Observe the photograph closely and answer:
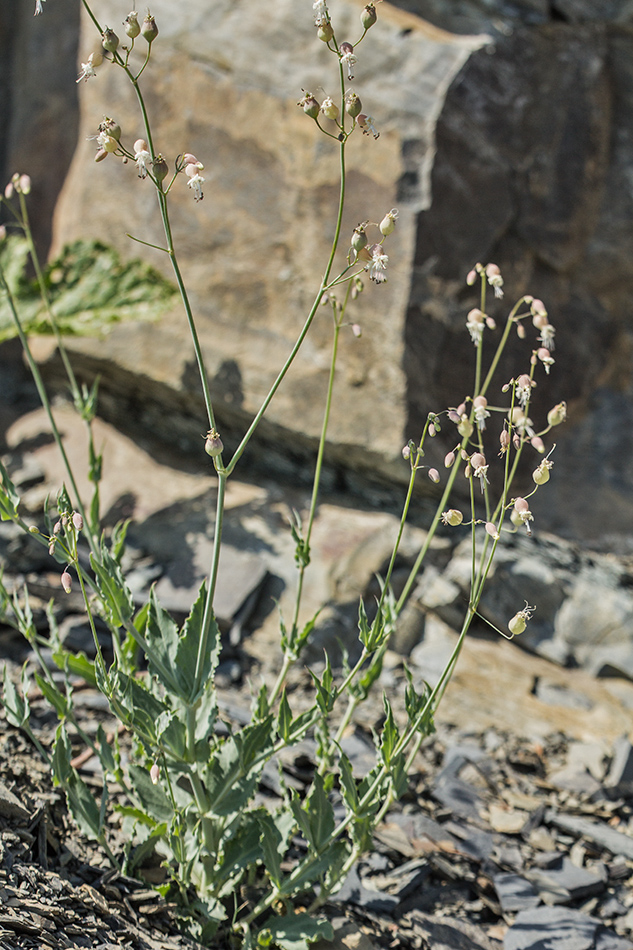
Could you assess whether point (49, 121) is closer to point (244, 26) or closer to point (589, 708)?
point (244, 26)

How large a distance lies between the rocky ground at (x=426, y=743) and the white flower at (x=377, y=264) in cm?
137

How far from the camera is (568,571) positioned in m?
3.66

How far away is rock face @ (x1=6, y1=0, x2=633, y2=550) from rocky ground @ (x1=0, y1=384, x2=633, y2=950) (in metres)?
0.36

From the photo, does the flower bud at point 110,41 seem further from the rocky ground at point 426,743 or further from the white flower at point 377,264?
the rocky ground at point 426,743

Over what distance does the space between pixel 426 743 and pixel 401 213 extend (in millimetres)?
2160

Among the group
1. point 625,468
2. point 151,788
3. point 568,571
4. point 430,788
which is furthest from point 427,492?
point 151,788

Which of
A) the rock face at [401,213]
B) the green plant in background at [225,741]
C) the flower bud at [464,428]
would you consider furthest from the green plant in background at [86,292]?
the flower bud at [464,428]

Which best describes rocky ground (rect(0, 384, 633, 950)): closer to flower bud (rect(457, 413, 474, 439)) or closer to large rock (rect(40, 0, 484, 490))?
large rock (rect(40, 0, 484, 490))

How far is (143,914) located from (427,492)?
87.5 inches

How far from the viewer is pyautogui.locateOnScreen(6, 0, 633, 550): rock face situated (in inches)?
138

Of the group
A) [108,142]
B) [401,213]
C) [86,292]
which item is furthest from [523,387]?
[86,292]

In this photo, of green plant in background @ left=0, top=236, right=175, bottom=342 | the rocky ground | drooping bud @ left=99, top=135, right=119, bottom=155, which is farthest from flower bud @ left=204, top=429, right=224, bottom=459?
green plant in background @ left=0, top=236, right=175, bottom=342

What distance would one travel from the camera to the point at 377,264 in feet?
4.76

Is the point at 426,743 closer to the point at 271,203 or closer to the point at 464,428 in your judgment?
the point at 464,428
